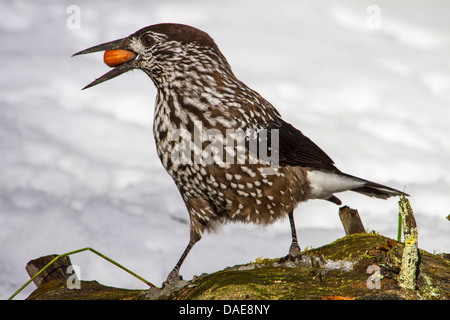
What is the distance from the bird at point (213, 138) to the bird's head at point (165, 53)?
1 cm

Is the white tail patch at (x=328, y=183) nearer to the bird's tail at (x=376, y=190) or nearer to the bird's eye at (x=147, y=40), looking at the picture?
the bird's tail at (x=376, y=190)

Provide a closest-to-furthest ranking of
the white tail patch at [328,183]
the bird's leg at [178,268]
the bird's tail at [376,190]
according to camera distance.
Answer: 1. the bird's leg at [178,268]
2. the white tail patch at [328,183]
3. the bird's tail at [376,190]

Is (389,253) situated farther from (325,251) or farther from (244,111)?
(244,111)

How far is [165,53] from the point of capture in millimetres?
5711

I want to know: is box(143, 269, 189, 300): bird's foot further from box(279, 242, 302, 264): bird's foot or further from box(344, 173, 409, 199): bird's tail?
box(344, 173, 409, 199): bird's tail

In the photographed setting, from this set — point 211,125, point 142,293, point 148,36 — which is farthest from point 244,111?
point 142,293

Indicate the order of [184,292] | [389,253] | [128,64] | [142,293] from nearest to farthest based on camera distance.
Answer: [389,253] → [184,292] → [142,293] → [128,64]

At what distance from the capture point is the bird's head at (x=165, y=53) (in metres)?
5.69

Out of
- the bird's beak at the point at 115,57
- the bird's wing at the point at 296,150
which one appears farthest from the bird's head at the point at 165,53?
the bird's wing at the point at 296,150

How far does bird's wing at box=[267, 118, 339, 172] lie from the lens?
5859 millimetres

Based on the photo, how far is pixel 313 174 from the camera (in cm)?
621

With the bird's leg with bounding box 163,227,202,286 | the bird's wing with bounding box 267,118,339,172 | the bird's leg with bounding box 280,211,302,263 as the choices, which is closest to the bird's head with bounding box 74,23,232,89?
the bird's wing with bounding box 267,118,339,172

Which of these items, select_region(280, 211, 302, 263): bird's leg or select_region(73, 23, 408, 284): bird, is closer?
select_region(73, 23, 408, 284): bird

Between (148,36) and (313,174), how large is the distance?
257 centimetres
